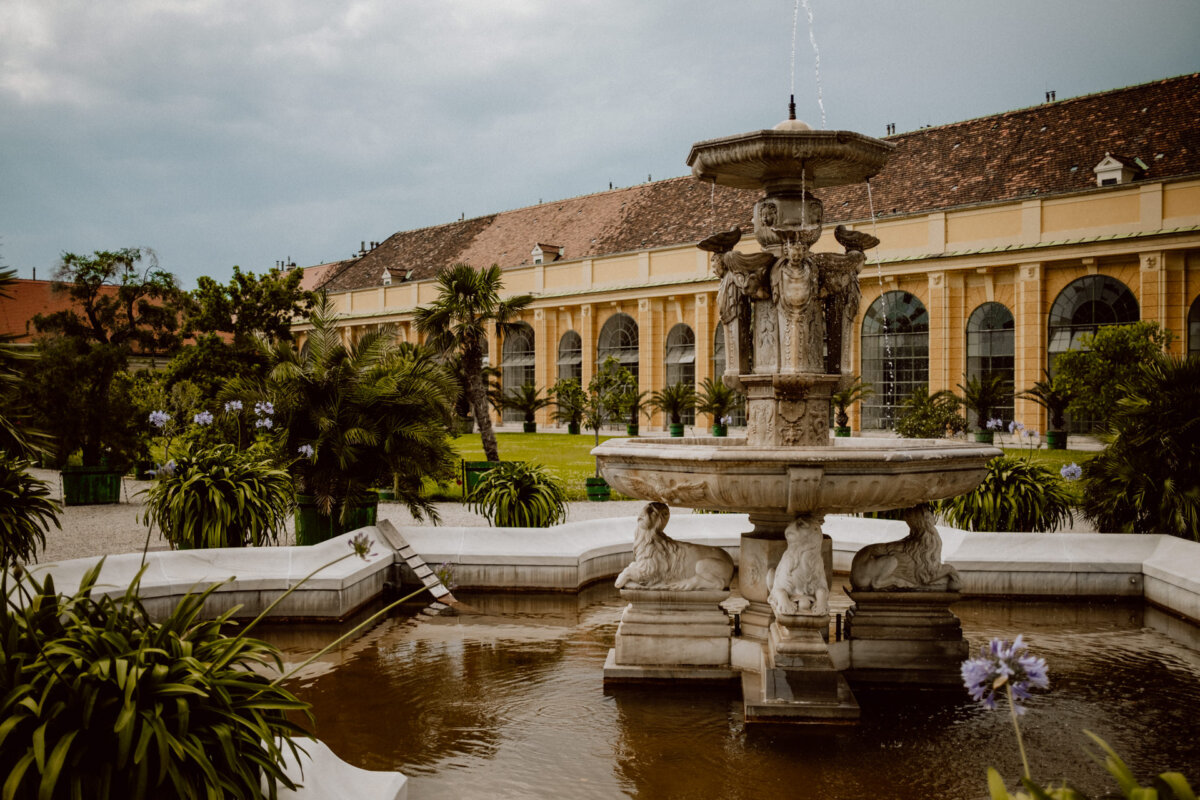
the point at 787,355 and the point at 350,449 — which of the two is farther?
the point at 350,449

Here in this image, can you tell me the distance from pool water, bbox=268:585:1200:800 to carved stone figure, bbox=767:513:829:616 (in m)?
0.74

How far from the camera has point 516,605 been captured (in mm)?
8836

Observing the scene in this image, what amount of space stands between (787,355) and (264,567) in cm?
487

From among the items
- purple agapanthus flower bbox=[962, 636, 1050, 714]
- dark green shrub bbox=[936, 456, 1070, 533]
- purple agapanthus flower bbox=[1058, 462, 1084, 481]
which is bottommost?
dark green shrub bbox=[936, 456, 1070, 533]

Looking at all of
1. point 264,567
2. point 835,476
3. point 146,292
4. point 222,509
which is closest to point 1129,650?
point 835,476

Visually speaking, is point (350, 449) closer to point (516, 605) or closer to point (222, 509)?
point (222, 509)

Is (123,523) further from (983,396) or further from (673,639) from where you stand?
(983,396)

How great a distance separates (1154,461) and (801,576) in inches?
226

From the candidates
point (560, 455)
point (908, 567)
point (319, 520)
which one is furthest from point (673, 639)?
point (560, 455)

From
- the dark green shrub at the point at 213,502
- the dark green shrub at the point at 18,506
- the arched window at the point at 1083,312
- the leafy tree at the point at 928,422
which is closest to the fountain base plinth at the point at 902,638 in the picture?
the dark green shrub at the point at 213,502

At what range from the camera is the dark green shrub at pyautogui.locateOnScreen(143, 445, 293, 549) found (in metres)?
8.77

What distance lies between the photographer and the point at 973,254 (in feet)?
112

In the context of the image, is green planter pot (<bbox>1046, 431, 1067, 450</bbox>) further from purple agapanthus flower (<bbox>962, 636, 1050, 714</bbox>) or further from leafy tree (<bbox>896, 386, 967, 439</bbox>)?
purple agapanthus flower (<bbox>962, 636, 1050, 714</bbox>)

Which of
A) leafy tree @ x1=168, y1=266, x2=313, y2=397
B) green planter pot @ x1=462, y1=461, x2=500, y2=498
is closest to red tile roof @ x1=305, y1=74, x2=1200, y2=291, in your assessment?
green planter pot @ x1=462, y1=461, x2=500, y2=498
